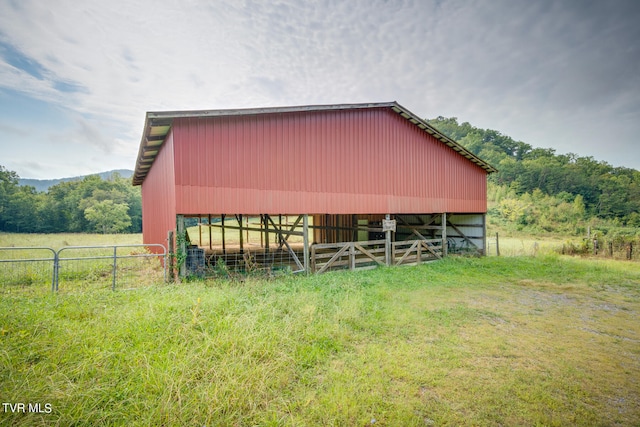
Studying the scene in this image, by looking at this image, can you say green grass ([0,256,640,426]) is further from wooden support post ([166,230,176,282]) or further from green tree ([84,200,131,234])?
green tree ([84,200,131,234])

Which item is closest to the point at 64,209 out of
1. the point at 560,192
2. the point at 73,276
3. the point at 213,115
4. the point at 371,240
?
the point at 73,276

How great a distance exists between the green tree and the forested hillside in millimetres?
47992

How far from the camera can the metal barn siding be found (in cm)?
794

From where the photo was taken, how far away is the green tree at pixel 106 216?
34344mm

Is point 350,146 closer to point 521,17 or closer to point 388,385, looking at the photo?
point 388,385

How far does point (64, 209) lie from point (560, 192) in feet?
235

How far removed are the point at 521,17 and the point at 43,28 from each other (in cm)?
2199

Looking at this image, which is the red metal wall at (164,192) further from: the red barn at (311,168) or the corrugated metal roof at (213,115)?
the corrugated metal roof at (213,115)

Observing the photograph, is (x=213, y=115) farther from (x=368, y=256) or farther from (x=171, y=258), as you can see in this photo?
(x=368, y=256)

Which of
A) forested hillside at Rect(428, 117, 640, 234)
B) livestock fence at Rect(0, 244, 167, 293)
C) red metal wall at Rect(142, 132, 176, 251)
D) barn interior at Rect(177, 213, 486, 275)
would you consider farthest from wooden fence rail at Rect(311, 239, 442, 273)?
forested hillside at Rect(428, 117, 640, 234)

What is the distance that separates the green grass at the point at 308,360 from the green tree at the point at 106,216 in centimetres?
3579

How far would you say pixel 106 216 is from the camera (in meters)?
34.8

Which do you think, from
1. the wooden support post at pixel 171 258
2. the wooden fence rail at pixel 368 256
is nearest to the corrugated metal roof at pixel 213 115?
the wooden support post at pixel 171 258

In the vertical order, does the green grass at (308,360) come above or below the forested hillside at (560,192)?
below
